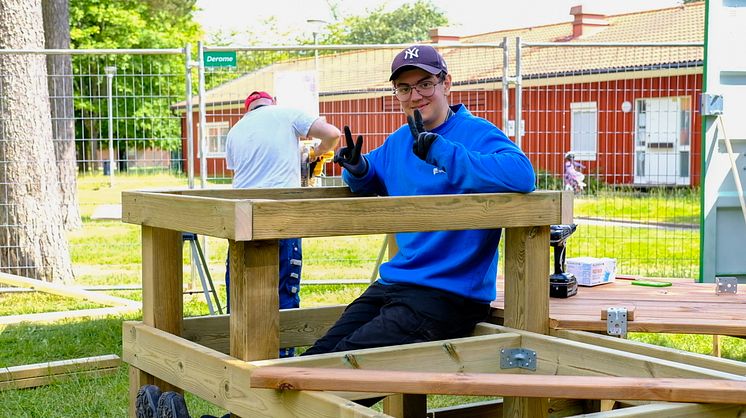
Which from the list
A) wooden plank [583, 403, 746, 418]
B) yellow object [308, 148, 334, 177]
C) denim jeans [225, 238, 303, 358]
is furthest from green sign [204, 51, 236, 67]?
wooden plank [583, 403, 746, 418]

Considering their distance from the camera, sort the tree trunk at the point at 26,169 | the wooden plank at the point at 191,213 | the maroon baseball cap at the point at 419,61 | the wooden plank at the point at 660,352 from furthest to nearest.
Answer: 1. the tree trunk at the point at 26,169
2. the maroon baseball cap at the point at 419,61
3. the wooden plank at the point at 660,352
4. the wooden plank at the point at 191,213

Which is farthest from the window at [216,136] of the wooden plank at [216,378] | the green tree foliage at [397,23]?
the green tree foliage at [397,23]

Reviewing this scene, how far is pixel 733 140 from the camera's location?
6195mm

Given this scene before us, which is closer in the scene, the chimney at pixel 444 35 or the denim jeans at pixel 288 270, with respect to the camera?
the denim jeans at pixel 288 270

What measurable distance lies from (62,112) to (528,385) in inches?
462

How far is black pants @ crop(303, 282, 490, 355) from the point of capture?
339 centimetres

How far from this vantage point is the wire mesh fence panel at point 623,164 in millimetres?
9812

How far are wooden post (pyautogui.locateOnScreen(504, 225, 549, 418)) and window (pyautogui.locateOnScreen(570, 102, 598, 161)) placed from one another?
18.7 ft

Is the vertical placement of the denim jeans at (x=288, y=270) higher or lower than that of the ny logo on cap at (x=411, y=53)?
lower

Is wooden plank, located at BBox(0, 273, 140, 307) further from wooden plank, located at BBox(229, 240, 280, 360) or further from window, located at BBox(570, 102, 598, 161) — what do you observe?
wooden plank, located at BBox(229, 240, 280, 360)

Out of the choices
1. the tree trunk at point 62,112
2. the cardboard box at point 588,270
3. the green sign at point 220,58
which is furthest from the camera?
the tree trunk at point 62,112

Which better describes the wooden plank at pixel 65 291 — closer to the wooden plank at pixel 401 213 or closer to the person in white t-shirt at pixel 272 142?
the person in white t-shirt at pixel 272 142

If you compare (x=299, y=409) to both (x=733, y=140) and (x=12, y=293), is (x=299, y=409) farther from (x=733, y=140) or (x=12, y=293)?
(x=12, y=293)

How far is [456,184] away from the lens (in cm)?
348
